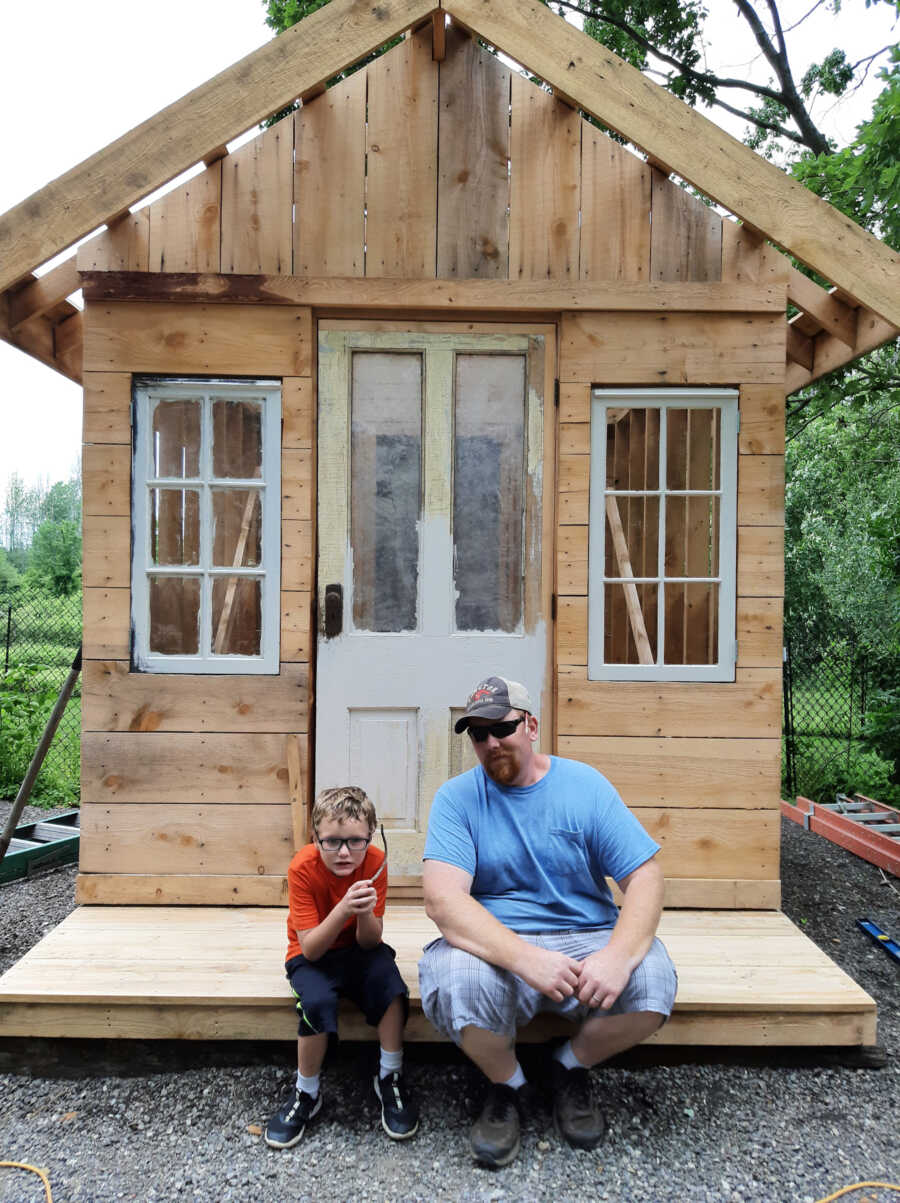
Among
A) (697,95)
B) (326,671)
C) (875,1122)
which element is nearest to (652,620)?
(326,671)

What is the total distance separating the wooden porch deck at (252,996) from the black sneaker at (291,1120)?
0.80 ft

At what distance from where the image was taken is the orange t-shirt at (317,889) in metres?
2.44

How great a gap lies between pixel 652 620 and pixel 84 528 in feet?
7.95

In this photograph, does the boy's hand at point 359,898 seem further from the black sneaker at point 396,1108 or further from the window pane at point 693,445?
the window pane at point 693,445

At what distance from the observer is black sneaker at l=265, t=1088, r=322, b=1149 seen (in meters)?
2.37

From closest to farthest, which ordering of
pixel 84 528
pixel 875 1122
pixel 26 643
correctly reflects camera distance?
pixel 875 1122 → pixel 84 528 → pixel 26 643

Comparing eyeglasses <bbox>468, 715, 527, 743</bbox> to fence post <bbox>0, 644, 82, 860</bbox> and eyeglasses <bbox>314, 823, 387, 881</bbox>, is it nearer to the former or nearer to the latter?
eyeglasses <bbox>314, 823, 387, 881</bbox>

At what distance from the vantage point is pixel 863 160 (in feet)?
14.8

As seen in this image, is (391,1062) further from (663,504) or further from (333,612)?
(663,504)

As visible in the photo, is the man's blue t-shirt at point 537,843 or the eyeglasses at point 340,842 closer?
the eyeglasses at point 340,842

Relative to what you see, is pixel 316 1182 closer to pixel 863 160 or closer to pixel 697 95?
pixel 863 160

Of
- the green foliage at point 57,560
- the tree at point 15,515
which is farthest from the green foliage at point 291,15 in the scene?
the tree at point 15,515

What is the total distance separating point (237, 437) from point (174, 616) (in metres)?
0.81

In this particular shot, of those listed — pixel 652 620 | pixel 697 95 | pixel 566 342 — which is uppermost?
pixel 697 95
